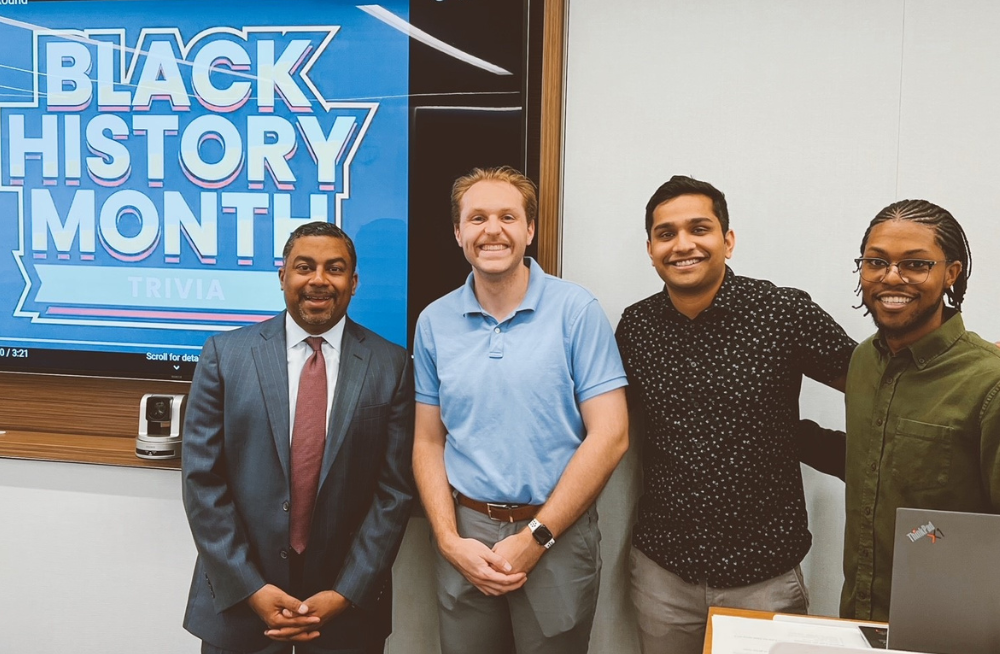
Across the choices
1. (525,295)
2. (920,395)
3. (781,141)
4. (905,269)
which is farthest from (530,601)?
(781,141)

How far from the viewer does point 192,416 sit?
193 centimetres

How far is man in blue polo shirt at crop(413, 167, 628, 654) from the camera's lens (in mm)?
1886

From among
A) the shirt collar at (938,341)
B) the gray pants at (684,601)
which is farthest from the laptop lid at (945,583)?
the gray pants at (684,601)

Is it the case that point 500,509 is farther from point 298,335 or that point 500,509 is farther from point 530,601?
point 298,335

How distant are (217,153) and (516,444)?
56.0 inches

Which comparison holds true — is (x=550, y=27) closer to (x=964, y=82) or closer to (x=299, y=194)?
(x=299, y=194)

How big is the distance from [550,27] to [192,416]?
1541 mm

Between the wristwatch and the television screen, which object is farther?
the television screen

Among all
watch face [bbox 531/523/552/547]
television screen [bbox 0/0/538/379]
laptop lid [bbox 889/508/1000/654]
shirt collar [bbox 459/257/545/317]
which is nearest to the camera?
laptop lid [bbox 889/508/1000/654]

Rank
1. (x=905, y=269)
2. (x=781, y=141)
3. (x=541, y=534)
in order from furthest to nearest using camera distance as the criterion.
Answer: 1. (x=781, y=141)
2. (x=541, y=534)
3. (x=905, y=269)

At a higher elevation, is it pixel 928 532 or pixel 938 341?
pixel 938 341

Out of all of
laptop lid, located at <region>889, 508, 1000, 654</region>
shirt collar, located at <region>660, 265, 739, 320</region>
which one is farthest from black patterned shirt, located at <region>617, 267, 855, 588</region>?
laptop lid, located at <region>889, 508, 1000, 654</region>

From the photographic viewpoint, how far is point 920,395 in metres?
1.49

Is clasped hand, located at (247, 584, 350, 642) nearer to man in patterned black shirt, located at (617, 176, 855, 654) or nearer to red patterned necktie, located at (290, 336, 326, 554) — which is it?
red patterned necktie, located at (290, 336, 326, 554)
